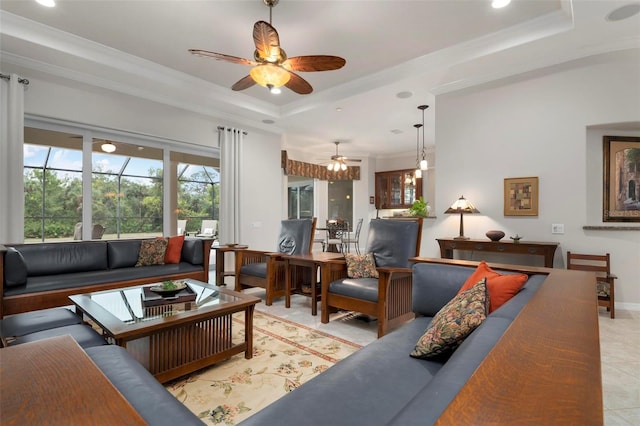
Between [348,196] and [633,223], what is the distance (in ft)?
20.9

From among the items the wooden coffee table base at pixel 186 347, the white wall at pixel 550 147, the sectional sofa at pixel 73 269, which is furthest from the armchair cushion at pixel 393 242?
the sectional sofa at pixel 73 269

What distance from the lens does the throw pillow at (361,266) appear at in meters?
3.20

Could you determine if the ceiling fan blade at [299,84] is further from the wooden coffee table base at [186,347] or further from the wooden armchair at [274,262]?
the wooden coffee table base at [186,347]

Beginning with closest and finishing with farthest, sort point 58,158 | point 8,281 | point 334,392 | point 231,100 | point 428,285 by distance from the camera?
1. point 334,392
2. point 428,285
3. point 8,281
4. point 58,158
5. point 231,100

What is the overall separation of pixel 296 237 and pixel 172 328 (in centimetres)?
233

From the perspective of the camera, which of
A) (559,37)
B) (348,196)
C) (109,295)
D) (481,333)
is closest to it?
(481,333)

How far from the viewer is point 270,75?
2.83 m

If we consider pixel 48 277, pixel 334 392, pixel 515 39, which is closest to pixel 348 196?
pixel 515 39

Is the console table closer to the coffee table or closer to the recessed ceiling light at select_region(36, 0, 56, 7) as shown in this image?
the coffee table

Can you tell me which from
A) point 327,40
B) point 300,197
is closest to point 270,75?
point 327,40

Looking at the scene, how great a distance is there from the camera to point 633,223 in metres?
3.73

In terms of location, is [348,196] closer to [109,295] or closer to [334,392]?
[109,295]

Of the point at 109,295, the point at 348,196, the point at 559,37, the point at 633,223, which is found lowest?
the point at 109,295

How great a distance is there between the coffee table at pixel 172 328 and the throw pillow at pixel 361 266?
1.22 metres
